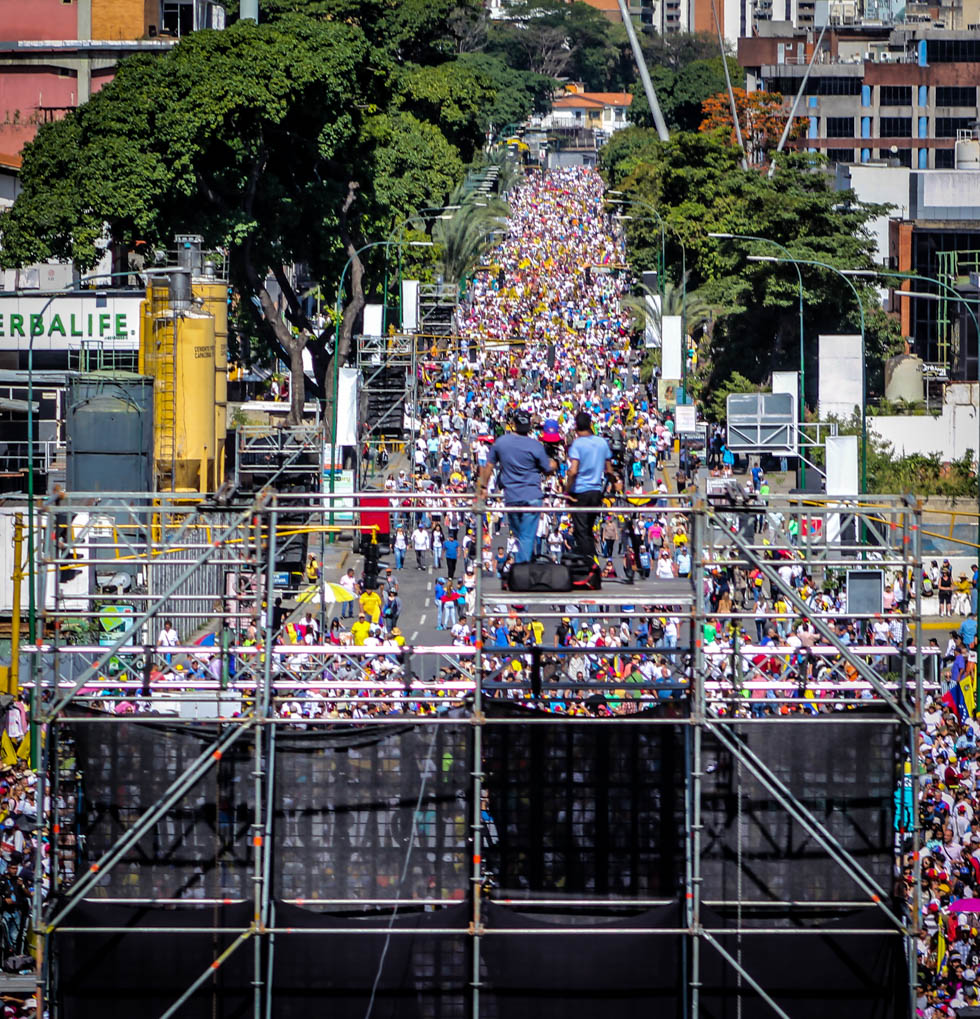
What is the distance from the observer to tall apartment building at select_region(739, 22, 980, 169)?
120 m

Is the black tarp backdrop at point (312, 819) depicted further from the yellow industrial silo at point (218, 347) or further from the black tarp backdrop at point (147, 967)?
the yellow industrial silo at point (218, 347)

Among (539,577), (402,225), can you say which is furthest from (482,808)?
(402,225)

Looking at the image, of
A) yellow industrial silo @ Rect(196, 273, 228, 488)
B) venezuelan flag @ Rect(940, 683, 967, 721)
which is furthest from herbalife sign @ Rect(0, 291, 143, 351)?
venezuelan flag @ Rect(940, 683, 967, 721)

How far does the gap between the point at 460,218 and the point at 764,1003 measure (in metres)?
68.2

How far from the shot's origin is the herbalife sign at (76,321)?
55281 millimetres

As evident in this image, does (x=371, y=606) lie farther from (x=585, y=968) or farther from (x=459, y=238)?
(x=459, y=238)

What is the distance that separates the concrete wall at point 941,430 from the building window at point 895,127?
7102 cm

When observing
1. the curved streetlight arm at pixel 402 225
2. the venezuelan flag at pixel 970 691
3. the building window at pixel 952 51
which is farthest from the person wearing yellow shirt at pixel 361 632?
the building window at pixel 952 51

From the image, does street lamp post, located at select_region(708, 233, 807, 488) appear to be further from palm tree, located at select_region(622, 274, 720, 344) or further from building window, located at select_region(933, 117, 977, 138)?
building window, located at select_region(933, 117, 977, 138)

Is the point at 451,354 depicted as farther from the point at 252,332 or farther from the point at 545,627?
the point at 545,627

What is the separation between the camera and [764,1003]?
14.7 meters

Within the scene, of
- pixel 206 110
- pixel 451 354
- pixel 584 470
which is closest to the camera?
pixel 584 470

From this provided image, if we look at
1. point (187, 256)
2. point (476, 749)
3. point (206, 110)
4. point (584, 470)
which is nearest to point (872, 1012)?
point (476, 749)

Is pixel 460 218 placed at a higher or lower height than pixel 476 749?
higher
